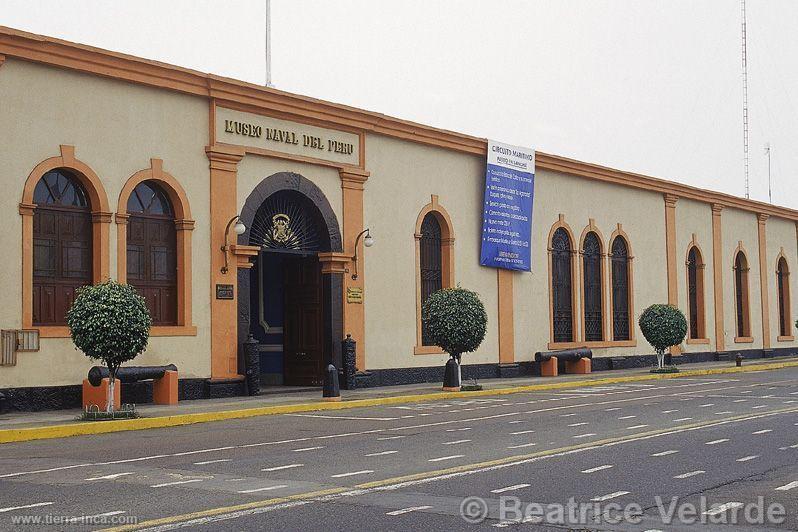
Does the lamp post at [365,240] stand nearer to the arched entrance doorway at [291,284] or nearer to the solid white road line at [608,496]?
the arched entrance doorway at [291,284]

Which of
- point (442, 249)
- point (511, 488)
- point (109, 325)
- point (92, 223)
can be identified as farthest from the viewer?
point (442, 249)

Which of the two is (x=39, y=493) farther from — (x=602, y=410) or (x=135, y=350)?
(x=602, y=410)

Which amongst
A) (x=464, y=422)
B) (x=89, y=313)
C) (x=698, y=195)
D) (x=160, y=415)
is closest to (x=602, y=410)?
(x=464, y=422)

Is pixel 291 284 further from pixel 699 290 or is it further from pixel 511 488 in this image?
pixel 699 290

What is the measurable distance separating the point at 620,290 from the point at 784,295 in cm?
1576

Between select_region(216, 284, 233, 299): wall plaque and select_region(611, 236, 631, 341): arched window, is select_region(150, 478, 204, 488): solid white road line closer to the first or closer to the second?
select_region(216, 284, 233, 299): wall plaque

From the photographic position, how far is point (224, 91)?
23516mm

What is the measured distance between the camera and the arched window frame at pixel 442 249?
1142 inches

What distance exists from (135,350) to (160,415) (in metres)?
1.27

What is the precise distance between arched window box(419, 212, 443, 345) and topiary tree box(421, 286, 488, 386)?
327 centimetres

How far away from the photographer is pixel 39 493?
33.5 feet

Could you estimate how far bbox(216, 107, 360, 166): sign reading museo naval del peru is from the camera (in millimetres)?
23891

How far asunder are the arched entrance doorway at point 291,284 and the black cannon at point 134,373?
286cm

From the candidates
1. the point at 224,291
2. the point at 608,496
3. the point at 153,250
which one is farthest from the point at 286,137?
the point at 608,496
